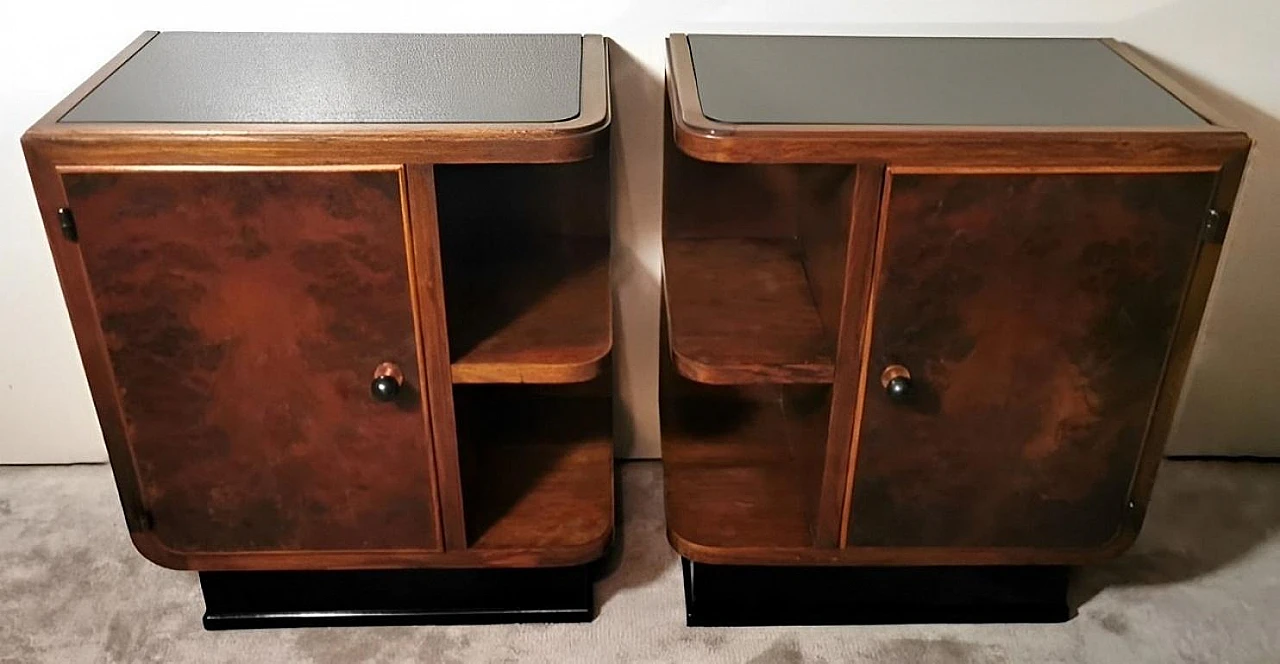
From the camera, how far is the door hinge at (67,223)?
1.05 meters

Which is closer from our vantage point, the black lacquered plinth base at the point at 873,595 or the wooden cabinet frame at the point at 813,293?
the wooden cabinet frame at the point at 813,293

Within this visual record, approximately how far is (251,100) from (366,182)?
16cm

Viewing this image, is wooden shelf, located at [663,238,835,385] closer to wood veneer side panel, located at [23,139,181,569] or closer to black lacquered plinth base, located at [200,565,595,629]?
black lacquered plinth base, located at [200,565,595,629]

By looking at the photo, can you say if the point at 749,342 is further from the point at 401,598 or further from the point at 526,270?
the point at 401,598

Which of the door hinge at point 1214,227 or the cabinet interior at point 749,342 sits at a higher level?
the door hinge at point 1214,227

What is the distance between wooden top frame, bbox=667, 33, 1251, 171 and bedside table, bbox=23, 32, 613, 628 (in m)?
0.14

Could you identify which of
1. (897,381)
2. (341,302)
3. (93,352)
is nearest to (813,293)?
(897,381)

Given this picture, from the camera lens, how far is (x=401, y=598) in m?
1.37

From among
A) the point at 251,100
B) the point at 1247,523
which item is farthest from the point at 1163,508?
the point at 251,100

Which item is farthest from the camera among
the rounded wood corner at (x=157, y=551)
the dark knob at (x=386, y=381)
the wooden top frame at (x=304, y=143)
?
the rounded wood corner at (x=157, y=551)

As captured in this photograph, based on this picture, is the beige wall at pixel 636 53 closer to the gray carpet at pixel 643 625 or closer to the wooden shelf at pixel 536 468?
the wooden shelf at pixel 536 468

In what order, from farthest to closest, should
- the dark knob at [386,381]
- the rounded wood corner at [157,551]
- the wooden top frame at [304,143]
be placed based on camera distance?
the rounded wood corner at [157,551], the dark knob at [386,381], the wooden top frame at [304,143]

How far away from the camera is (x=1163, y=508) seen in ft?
5.22

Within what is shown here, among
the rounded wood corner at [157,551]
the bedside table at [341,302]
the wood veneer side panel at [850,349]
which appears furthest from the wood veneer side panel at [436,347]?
the wood veneer side panel at [850,349]
